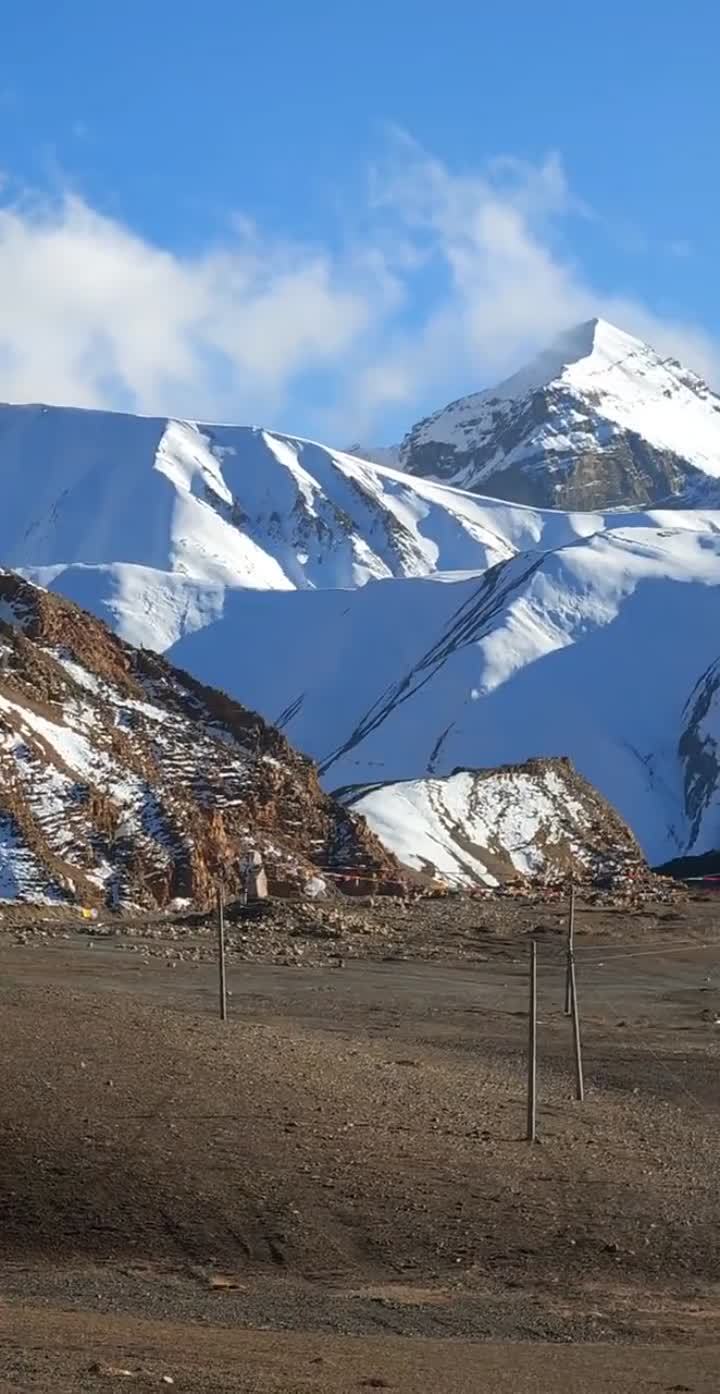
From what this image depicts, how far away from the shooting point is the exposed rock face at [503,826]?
7281cm

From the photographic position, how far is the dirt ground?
46.0 ft

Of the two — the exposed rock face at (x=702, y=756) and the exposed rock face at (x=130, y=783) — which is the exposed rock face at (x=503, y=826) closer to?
the exposed rock face at (x=130, y=783)

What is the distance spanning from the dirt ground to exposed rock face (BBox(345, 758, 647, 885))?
40.1m

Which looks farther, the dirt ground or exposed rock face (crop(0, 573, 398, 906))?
exposed rock face (crop(0, 573, 398, 906))

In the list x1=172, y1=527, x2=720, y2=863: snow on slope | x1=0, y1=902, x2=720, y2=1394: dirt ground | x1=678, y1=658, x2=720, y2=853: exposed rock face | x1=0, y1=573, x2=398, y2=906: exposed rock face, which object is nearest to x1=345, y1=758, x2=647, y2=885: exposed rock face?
x1=0, y1=573, x2=398, y2=906: exposed rock face

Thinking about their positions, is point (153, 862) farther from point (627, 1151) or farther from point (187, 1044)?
point (627, 1151)

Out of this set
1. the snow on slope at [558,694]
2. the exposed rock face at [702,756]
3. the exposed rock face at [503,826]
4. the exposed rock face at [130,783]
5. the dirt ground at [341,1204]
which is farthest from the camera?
the snow on slope at [558,694]

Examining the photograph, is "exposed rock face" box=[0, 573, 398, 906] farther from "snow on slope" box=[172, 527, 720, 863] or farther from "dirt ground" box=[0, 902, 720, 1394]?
"snow on slope" box=[172, 527, 720, 863]

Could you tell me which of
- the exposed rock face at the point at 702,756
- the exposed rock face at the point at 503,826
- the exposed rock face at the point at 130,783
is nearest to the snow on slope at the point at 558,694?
the exposed rock face at the point at 702,756

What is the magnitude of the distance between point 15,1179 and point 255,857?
3888 centimetres

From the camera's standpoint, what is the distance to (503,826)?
76312 millimetres

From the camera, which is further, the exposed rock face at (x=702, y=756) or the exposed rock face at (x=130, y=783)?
the exposed rock face at (x=702, y=756)

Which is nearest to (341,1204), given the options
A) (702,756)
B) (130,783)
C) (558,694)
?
(130,783)

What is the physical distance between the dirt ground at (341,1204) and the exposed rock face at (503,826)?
40.1 metres
